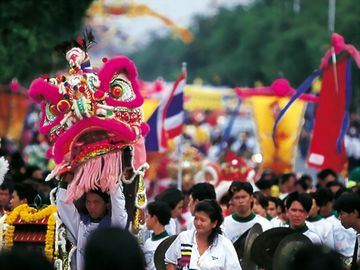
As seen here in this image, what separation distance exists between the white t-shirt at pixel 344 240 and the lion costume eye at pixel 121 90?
9.12 ft

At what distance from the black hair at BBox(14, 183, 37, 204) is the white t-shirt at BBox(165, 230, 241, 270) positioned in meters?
2.65

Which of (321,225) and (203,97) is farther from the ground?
(203,97)

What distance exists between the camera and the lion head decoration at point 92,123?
982cm

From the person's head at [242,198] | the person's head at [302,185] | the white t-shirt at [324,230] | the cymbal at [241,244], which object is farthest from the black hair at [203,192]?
the person's head at [302,185]

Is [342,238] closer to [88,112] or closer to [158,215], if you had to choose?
[158,215]

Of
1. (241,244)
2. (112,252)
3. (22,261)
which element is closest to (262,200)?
(241,244)

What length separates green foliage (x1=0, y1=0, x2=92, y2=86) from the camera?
24.5 meters

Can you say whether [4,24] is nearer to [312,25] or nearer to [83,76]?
[83,76]

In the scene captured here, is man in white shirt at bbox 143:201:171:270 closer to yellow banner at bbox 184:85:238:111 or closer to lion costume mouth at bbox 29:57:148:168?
lion costume mouth at bbox 29:57:148:168

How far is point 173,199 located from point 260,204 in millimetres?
931

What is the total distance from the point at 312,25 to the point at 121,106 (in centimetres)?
4484

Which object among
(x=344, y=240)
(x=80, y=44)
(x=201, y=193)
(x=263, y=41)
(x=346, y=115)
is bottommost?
(x=344, y=240)

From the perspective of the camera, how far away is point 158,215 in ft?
38.4

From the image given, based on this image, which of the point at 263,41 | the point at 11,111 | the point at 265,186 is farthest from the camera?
the point at 263,41
